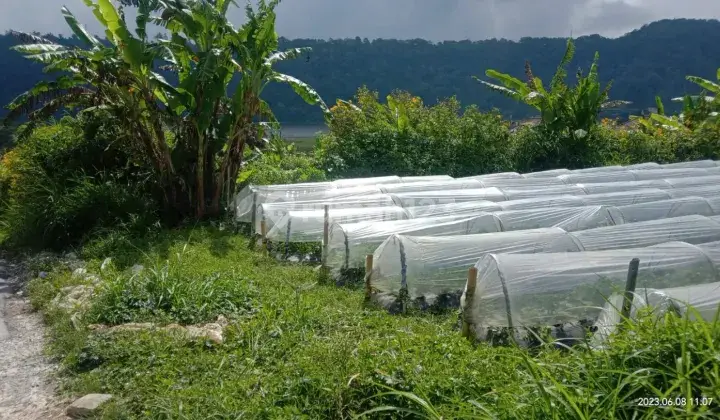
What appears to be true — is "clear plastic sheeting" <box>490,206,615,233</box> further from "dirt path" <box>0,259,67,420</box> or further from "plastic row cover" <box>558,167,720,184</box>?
"dirt path" <box>0,259,67,420</box>

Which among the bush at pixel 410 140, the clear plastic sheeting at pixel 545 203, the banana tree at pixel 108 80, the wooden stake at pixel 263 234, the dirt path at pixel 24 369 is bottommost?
the dirt path at pixel 24 369

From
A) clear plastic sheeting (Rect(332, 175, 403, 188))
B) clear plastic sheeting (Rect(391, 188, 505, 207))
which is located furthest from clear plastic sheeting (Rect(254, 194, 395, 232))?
clear plastic sheeting (Rect(332, 175, 403, 188))

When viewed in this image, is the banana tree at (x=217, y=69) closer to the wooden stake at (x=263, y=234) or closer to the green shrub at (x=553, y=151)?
the wooden stake at (x=263, y=234)

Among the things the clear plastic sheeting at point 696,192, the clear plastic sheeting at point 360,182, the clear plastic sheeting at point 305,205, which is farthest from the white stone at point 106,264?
the clear plastic sheeting at point 696,192

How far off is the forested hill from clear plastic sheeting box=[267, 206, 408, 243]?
34.0 metres

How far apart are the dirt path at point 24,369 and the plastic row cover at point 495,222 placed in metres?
3.49

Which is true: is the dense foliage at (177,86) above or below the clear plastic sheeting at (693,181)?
above

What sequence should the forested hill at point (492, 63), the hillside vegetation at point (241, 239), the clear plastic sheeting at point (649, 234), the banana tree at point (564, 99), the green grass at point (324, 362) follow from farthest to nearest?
the forested hill at point (492, 63), the banana tree at point (564, 99), the clear plastic sheeting at point (649, 234), the hillside vegetation at point (241, 239), the green grass at point (324, 362)

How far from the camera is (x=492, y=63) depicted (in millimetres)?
55188

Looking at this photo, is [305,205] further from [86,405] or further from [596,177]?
[596,177]

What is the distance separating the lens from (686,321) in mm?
3070

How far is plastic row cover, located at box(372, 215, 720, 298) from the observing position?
6.52 meters

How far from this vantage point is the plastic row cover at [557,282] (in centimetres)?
541

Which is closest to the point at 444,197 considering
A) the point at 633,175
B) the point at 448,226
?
the point at 448,226
